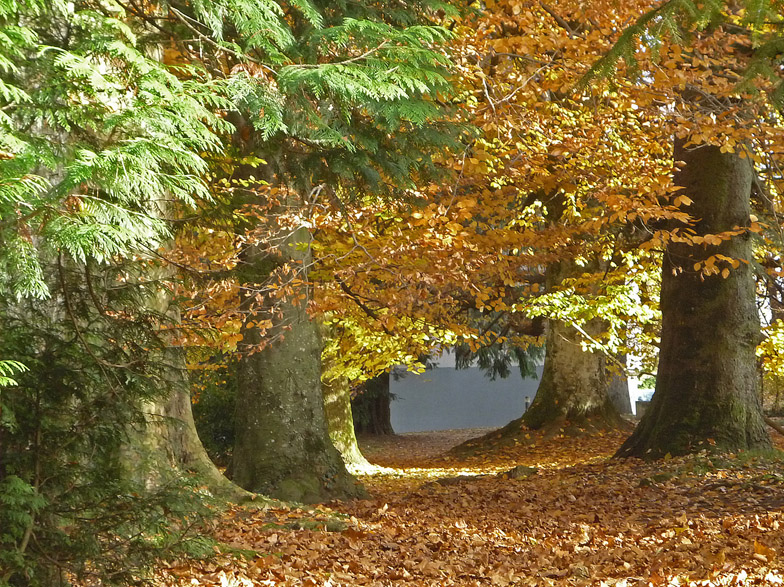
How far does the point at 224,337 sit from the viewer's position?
8.80m

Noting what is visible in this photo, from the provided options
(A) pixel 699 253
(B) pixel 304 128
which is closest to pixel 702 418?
(A) pixel 699 253

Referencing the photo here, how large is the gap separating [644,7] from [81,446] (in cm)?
933

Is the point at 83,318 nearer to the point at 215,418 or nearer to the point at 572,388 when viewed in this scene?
the point at 215,418

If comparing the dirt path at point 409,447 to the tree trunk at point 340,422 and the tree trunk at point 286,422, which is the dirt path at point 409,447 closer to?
the tree trunk at point 340,422

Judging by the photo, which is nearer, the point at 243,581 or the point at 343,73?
the point at 343,73

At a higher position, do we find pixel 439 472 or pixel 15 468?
pixel 15 468

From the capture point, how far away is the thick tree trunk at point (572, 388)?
16.5 metres

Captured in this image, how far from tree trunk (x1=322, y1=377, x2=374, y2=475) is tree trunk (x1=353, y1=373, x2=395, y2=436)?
8.08 m

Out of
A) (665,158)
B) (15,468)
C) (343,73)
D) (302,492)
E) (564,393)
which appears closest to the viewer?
(15,468)

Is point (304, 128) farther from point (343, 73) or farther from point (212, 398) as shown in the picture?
point (212, 398)

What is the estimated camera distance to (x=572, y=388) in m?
16.7

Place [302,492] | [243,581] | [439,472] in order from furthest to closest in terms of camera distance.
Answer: [439,472] < [302,492] < [243,581]

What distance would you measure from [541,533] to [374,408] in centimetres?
1817

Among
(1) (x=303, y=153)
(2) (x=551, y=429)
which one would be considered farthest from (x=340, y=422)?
(1) (x=303, y=153)
